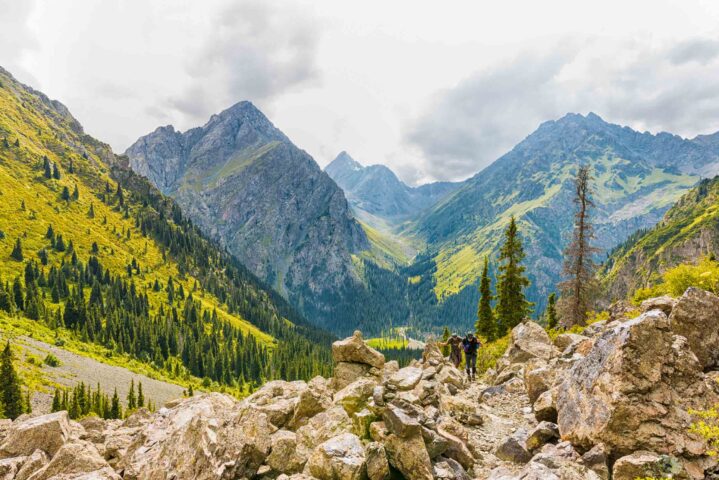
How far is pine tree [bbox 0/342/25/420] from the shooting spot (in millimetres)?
49062

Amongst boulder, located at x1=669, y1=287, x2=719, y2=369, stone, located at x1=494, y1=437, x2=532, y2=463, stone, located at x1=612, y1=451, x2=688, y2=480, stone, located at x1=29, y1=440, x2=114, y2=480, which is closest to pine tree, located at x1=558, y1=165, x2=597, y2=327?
boulder, located at x1=669, y1=287, x2=719, y2=369

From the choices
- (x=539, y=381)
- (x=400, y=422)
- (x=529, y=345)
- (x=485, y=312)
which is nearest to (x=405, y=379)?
(x=400, y=422)

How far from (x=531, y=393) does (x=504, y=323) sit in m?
43.5

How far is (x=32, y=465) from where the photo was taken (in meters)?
13.6

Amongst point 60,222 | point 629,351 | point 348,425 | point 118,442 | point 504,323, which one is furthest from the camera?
point 60,222

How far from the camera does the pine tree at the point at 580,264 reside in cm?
4522

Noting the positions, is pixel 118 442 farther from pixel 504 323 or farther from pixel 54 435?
pixel 504 323

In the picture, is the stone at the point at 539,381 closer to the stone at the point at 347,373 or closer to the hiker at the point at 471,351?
the stone at the point at 347,373

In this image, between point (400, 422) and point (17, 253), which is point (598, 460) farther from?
point (17, 253)

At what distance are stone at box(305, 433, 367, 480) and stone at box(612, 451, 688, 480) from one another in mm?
6895

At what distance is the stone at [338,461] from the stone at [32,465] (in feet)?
36.3

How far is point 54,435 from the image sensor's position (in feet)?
50.4

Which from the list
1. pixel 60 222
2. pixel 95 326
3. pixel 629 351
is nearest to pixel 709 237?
pixel 629 351

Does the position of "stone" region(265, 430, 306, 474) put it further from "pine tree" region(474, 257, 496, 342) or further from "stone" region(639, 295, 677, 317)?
"pine tree" region(474, 257, 496, 342)
